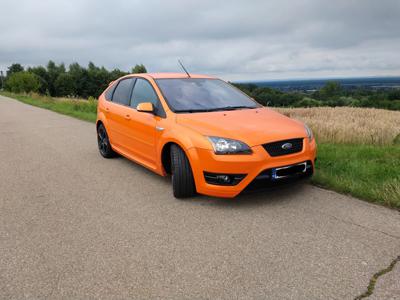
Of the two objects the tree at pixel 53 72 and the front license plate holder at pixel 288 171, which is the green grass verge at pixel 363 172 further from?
the tree at pixel 53 72

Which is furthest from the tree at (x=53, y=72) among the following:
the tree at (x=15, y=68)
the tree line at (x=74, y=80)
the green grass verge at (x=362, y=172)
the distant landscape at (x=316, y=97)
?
the green grass verge at (x=362, y=172)

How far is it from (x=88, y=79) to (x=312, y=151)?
97.0 m

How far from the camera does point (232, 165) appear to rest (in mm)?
3984

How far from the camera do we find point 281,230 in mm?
3586

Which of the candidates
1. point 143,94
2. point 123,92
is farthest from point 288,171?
point 123,92

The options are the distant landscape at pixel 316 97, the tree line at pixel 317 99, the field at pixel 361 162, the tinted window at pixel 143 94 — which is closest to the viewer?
the field at pixel 361 162

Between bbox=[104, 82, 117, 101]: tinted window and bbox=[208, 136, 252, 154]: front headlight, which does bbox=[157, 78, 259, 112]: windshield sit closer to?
bbox=[208, 136, 252, 154]: front headlight

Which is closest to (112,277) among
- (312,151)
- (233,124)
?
(233,124)

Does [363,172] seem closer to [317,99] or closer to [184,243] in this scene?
[184,243]

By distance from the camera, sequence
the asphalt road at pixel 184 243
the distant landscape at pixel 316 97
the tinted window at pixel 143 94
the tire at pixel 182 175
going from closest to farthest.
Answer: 1. the asphalt road at pixel 184 243
2. the tire at pixel 182 175
3. the tinted window at pixel 143 94
4. the distant landscape at pixel 316 97

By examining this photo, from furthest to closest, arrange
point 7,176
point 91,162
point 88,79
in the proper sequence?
point 88,79 → point 91,162 → point 7,176

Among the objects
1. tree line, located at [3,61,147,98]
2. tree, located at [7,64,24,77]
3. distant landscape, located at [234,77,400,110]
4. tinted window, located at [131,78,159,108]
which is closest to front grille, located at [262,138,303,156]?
tinted window, located at [131,78,159,108]

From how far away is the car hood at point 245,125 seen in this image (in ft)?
13.5

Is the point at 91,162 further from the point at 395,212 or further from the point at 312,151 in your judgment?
the point at 395,212
